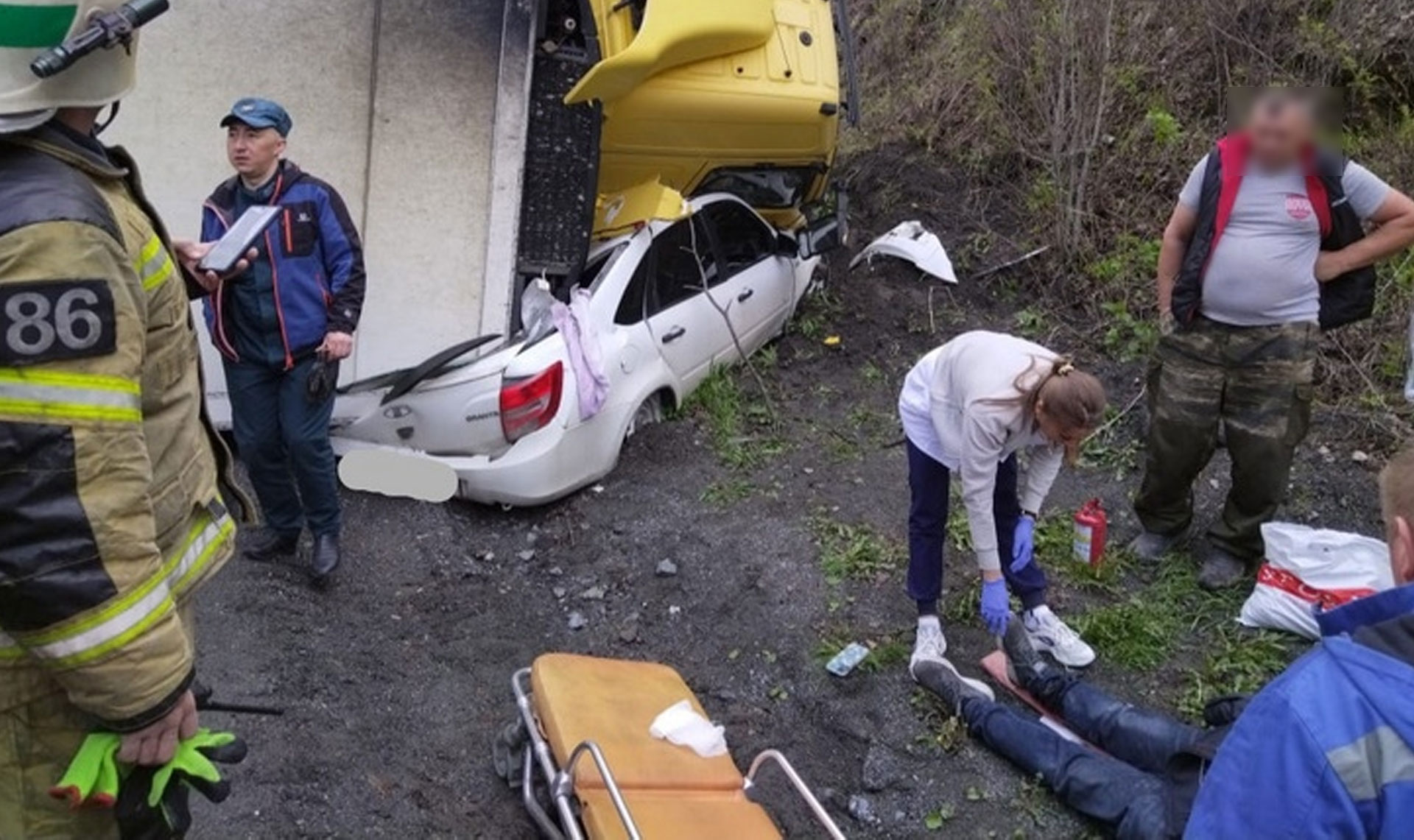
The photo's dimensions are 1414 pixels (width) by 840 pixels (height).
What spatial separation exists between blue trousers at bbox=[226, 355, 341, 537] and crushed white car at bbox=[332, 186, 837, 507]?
1.12 feet

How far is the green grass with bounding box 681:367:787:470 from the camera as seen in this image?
5859 millimetres

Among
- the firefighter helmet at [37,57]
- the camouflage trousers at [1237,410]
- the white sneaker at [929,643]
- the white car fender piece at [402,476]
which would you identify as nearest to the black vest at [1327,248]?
the camouflage trousers at [1237,410]

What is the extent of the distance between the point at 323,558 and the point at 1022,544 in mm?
2623

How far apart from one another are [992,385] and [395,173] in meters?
3.03

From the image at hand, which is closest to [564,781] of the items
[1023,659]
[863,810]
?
[863,810]

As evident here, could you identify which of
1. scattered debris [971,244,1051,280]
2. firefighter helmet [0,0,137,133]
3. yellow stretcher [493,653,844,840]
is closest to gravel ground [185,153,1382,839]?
yellow stretcher [493,653,844,840]

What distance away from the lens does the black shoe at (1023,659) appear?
13.1 feet

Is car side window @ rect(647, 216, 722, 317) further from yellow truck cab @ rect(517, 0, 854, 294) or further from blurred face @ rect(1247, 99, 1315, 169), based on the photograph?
blurred face @ rect(1247, 99, 1315, 169)

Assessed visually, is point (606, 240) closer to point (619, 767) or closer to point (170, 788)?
point (619, 767)

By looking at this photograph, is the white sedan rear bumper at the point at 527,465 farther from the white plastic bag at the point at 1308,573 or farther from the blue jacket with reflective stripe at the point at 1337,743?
the blue jacket with reflective stripe at the point at 1337,743

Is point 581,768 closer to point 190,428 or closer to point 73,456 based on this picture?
point 190,428

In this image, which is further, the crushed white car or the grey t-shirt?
the crushed white car

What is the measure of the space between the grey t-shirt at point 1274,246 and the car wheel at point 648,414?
8.95ft

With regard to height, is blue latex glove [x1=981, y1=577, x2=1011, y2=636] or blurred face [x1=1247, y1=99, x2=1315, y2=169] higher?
blurred face [x1=1247, y1=99, x2=1315, y2=169]
